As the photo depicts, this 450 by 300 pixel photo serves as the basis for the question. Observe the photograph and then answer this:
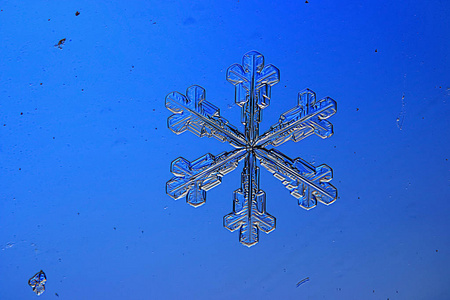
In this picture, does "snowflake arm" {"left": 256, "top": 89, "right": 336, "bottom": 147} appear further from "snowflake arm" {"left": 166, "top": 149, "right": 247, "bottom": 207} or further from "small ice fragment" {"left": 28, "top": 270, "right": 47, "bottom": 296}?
"small ice fragment" {"left": 28, "top": 270, "right": 47, "bottom": 296}

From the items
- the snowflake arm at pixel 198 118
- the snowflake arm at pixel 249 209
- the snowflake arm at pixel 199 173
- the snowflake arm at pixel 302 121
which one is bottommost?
the snowflake arm at pixel 249 209

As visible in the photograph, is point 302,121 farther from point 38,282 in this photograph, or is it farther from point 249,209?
point 38,282

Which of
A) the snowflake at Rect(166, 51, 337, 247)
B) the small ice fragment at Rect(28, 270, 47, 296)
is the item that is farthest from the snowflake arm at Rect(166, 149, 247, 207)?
the small ice fragment at Rect(28, 270, 47, 296)

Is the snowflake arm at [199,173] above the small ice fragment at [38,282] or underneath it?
above

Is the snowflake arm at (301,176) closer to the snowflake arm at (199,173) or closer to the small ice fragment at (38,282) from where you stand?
the snowflake arm at (199,173)

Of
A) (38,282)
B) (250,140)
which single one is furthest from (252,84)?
(38,282)

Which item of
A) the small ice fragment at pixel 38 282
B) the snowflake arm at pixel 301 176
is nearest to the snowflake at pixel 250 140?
the snowflake arm at pixel 301 176

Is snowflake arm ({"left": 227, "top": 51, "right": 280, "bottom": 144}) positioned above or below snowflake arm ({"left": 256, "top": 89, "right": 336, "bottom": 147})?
above

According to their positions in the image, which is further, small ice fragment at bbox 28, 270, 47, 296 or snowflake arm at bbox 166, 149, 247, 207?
small ice fragment at bbox 28, 270, 47, 296
